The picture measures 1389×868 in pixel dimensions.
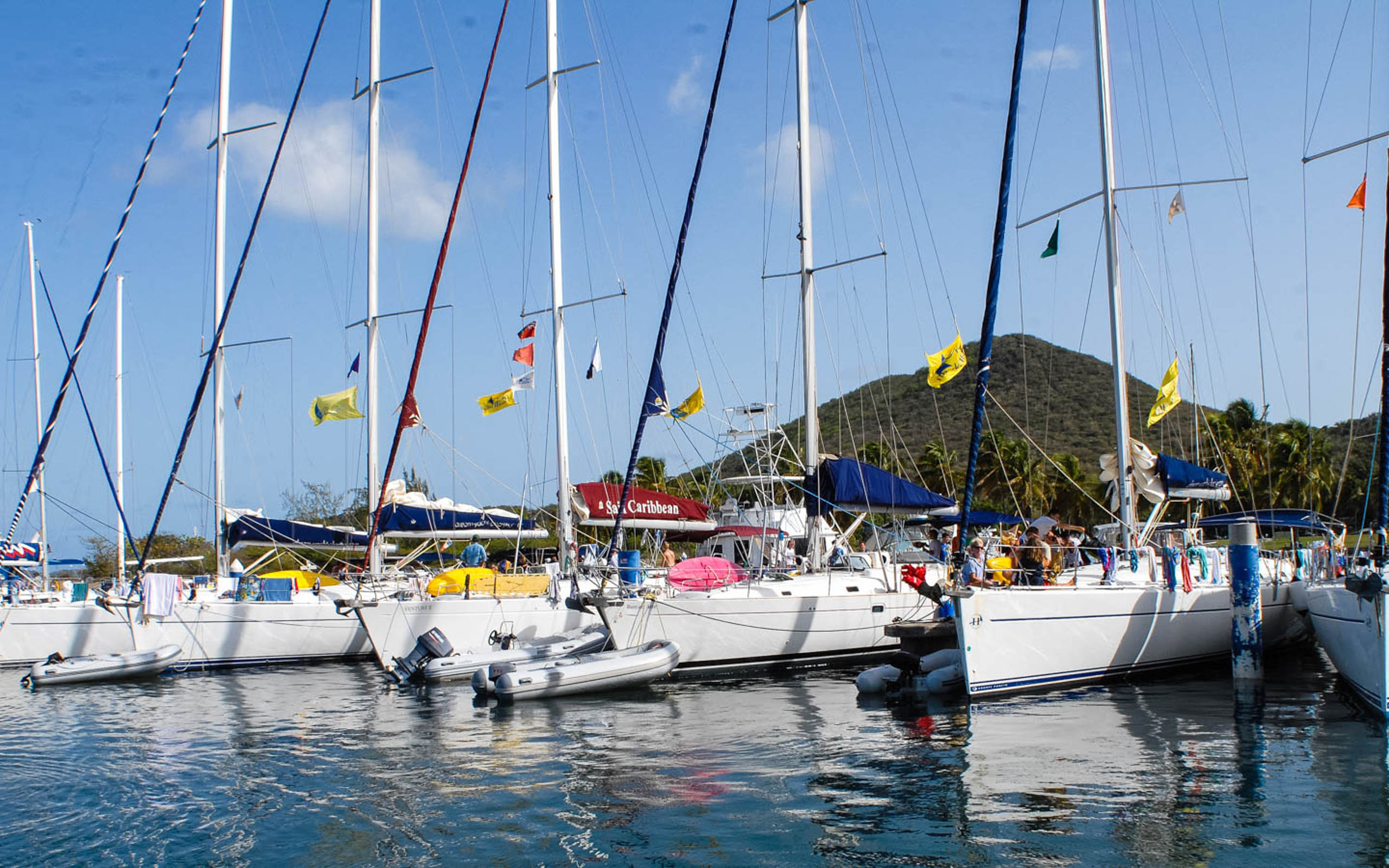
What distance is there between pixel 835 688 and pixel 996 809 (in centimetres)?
893

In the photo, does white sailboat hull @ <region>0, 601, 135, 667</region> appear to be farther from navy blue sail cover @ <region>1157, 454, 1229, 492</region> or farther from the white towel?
navy blue sail cover @ <region>1157, 454, 1229, 492</region>

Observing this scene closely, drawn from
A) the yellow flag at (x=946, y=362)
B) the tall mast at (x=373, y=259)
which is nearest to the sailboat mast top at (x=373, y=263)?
the tall mast at (x=373, y=259)

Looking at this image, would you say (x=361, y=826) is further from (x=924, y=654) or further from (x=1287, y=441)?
(x=1287, y=441)

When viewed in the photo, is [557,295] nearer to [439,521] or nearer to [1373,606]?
[439,521]

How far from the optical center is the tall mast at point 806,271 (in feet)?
77.4

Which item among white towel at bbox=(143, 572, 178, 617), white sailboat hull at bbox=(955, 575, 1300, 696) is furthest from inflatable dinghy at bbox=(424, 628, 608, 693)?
white sailboat hull at bbox=(955, 575, 1300, 696)

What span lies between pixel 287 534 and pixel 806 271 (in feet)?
51.0

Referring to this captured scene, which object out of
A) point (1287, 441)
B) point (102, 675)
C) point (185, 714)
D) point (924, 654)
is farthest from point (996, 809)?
point (1287, 441)

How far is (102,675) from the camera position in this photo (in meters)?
22.8

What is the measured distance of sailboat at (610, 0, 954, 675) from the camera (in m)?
21.1

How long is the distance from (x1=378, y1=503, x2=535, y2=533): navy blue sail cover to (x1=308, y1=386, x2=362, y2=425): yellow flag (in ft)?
8.34

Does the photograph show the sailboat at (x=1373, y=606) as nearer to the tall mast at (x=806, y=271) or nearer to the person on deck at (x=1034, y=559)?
the person on deck at (x=1034, y=559)

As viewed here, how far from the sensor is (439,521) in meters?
28.4

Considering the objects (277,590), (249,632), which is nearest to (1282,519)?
(277,590)
